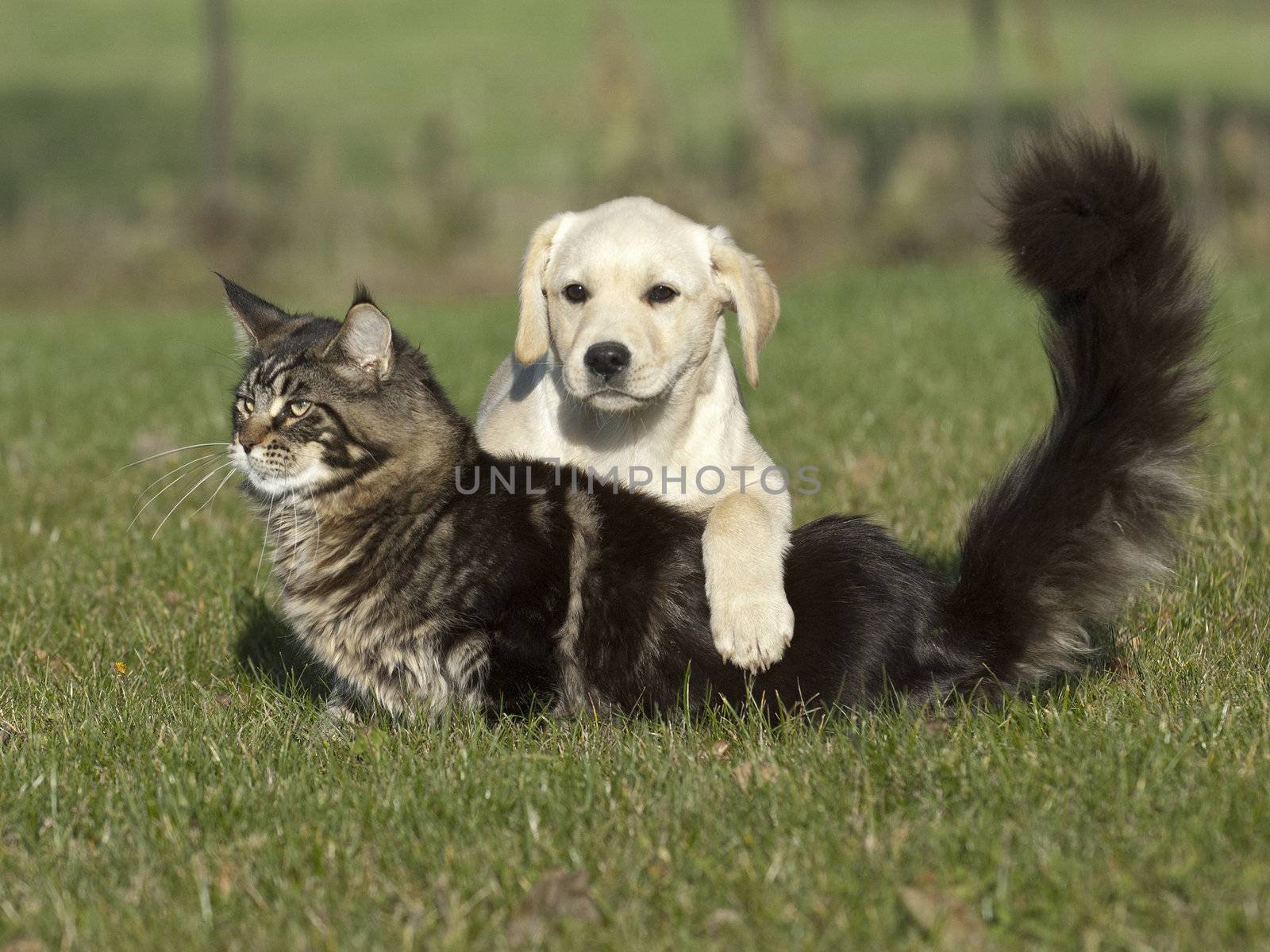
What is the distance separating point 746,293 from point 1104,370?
4.51 ft

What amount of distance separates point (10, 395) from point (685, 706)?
8.05 metres

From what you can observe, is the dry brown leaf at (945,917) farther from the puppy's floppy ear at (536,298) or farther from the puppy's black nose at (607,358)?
the puppy's floppy ear at (536,298)

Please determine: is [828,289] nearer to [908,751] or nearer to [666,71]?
[908,751]

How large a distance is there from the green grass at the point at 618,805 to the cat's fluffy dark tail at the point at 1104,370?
392 mm

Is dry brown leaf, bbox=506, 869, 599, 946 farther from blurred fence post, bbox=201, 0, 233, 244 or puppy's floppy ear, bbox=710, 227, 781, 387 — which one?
blurred fence post, bbox=201, 0, 233, 244

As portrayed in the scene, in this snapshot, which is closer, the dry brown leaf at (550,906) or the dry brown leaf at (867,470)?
the dry brown leaf at (550,906)

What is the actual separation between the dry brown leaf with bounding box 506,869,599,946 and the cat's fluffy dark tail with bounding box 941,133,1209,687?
159cm

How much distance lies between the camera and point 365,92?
36219mm

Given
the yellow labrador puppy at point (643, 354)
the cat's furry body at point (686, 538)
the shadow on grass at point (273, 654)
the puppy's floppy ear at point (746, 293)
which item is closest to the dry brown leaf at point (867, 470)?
the yellow labrador puppy at point (643, 354)

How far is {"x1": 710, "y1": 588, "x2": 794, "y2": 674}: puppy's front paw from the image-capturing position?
3553 mm

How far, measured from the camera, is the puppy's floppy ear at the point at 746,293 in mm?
4449

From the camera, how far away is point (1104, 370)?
3.47 metres

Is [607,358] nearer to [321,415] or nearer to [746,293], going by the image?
[746,293]

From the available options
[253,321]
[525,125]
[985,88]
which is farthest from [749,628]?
[525,125]
